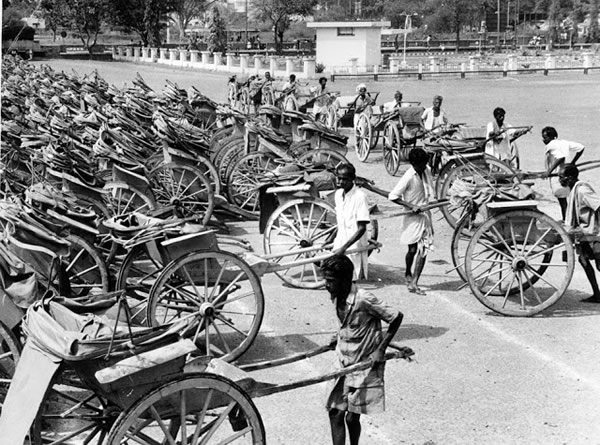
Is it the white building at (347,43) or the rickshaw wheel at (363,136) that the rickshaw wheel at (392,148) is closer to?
the rickshaw wheel at (363,136)

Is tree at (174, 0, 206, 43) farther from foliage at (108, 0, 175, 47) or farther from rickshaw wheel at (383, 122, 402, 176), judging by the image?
rickshaw wheel at (383, 122, 402, 176)

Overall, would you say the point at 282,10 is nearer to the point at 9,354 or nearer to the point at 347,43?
the point at 347,43

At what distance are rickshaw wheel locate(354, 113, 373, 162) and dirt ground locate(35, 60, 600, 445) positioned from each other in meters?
4.87

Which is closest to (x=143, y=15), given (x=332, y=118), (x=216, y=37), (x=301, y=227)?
(x=216, y=37)

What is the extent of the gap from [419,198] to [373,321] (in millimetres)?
4031

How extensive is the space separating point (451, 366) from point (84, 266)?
120 inches

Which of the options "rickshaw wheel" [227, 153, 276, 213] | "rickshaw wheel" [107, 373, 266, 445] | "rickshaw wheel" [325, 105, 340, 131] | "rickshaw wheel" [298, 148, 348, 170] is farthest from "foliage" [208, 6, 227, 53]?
"rickshaw wheel" [107, 373, 266, 445]

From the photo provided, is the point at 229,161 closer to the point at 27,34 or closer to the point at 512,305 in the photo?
the point at 512,305

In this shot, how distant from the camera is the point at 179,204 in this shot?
10906mm

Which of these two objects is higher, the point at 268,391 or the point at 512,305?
the point at 268,391

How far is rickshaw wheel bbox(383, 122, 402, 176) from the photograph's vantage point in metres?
15.4

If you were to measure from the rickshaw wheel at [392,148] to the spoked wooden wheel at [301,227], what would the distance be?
5.92 metres

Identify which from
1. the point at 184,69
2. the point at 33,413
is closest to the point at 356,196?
the point at 33,413

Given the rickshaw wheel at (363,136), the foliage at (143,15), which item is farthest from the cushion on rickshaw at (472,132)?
the foliage at (143,15)
